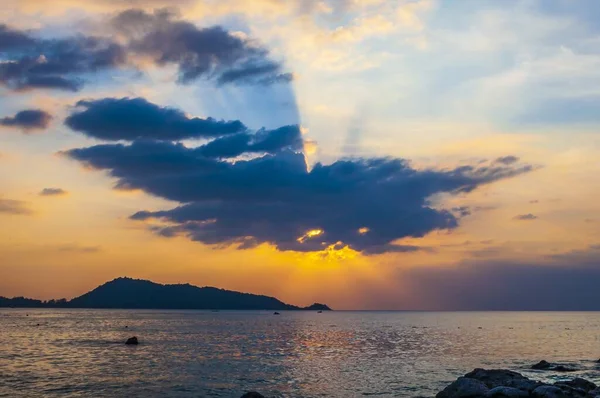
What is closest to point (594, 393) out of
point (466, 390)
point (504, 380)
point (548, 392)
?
point (548, 392)

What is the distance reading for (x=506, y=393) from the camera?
44.1 m

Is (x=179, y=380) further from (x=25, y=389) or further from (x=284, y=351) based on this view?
(x=284, y=351)

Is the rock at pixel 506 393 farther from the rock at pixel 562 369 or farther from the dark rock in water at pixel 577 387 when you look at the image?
the rock at pixel 562 369

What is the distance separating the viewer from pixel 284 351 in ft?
333

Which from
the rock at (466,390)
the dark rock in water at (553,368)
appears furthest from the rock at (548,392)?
the dark rock in water at (553,368)

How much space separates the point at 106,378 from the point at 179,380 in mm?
8412

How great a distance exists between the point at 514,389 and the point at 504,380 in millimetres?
6112

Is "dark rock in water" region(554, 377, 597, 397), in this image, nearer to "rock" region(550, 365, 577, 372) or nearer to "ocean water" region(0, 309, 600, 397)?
"ocean water" region(0, 309, 600, 397)

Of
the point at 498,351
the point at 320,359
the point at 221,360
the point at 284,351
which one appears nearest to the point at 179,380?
the point at 221,360

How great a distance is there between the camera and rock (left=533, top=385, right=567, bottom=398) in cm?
4305

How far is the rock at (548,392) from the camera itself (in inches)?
1695

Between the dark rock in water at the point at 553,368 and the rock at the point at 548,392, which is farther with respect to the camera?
the dark rock in water at the point at 553,368

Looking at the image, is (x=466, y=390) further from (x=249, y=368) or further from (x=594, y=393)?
(x=249, y=368)

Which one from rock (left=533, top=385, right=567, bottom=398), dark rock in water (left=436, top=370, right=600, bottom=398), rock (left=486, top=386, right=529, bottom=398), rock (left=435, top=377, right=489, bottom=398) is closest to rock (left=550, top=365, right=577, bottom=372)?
dark rock in water (left=436, top=370, right=600, bottom=398)
